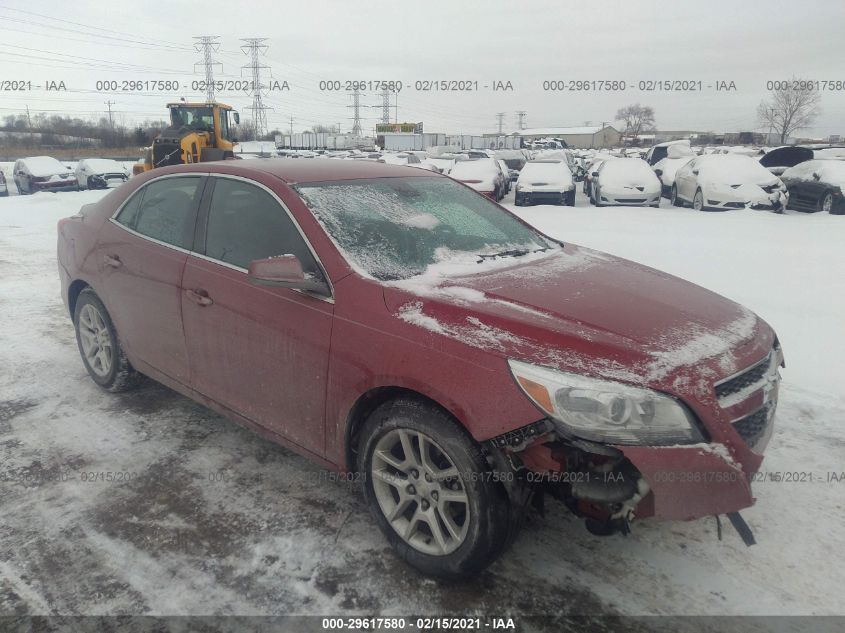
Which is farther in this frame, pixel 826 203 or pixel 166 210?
pixel 826 203

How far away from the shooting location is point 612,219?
11820 millimetres

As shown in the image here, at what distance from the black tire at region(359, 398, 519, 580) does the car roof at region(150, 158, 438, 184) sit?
1.42 metres

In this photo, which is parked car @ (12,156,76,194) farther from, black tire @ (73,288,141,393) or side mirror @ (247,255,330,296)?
side mirror @ (247,255,330,296)

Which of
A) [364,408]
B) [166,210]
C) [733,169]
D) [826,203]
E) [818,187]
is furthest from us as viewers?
[733,169]

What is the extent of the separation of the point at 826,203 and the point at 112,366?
14865mm

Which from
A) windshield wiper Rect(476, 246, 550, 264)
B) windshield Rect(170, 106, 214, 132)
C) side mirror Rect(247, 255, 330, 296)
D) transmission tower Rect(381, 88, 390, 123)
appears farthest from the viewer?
transmission tower Rect(381, 88, 390, 123)

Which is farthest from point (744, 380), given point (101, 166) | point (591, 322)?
point (101, 166)

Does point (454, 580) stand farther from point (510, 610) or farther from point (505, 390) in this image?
point (505, 390)

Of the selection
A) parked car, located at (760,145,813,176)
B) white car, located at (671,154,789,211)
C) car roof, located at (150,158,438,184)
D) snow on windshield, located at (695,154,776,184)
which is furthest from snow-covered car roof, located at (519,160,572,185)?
car roof, located at (150,158,438,184)

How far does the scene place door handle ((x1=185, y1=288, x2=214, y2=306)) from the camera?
318 cm

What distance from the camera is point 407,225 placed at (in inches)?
123

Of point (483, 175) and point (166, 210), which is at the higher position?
point (166, 210)

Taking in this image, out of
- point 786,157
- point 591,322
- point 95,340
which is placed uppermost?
point 786,157

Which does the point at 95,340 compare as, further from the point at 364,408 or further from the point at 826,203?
the point at 826,203
